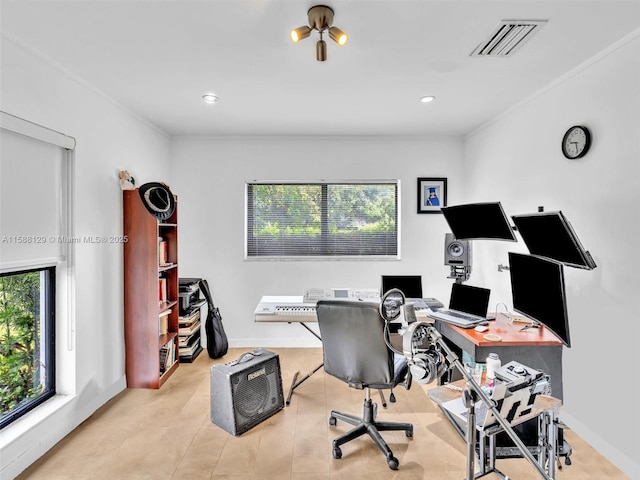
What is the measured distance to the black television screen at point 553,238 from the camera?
6.14 ft

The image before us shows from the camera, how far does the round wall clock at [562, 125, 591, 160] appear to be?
2.34 m

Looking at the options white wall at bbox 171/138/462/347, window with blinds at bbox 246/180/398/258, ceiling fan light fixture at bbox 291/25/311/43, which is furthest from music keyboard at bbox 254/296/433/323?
ceiling fan light fixture at bbox 291/25/311/43

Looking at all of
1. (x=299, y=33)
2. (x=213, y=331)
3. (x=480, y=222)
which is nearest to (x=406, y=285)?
(x=480, y=222)

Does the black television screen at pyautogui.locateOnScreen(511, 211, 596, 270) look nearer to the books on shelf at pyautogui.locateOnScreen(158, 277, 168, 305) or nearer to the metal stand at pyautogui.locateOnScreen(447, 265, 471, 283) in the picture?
the metal stand at pyautogui.locateOnScreen(447, 265, 471, 283)

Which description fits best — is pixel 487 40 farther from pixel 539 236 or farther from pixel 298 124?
pixel 298 124

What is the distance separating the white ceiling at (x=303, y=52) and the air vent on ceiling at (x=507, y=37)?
0.15 ft

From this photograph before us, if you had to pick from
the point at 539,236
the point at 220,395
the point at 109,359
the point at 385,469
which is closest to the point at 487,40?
the point at 539,236

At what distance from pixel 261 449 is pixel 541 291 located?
78.5 inches

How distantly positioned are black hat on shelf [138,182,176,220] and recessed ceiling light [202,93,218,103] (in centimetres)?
83

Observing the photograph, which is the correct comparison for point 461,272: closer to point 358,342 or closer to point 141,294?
point 358,342

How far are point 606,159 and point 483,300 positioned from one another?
3.96 ft

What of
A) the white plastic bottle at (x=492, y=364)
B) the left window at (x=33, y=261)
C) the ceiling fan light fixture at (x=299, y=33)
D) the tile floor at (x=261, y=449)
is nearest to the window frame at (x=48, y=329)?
the left window at (x=33, y=261)

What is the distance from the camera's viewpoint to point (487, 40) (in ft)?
6.61

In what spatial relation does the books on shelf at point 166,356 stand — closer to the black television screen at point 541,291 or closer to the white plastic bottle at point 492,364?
the white plastic bottle at point 492,364
